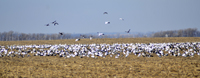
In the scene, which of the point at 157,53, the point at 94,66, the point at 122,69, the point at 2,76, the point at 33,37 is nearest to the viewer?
the point at 2,76

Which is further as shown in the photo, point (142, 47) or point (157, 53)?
point (142, 47)

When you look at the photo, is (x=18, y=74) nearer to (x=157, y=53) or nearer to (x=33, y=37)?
(x=157, y=53)

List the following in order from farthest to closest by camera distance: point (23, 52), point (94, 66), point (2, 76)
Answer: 1. point (23, 52)
2. point (94, 66)
3. point (2, 76)

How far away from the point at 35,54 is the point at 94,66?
10.0m

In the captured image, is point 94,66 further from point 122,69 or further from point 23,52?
point 23,52

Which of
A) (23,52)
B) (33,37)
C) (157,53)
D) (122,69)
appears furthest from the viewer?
(33,37)

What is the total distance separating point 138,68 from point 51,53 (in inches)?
439

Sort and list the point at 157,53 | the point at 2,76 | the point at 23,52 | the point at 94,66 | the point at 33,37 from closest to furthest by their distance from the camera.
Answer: the point at 2,76
the point at 94,66
the point at 157,53
the point at 23,52
the point at 33,37

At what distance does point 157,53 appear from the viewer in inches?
861

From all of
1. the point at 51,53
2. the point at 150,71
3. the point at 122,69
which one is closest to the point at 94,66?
the point at 122,69

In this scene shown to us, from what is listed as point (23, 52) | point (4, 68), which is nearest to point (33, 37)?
point (23, 52)

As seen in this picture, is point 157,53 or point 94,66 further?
point 157,53

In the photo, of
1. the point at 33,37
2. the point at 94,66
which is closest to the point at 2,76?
the point at 94,66

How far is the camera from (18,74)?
1359 centimetres
